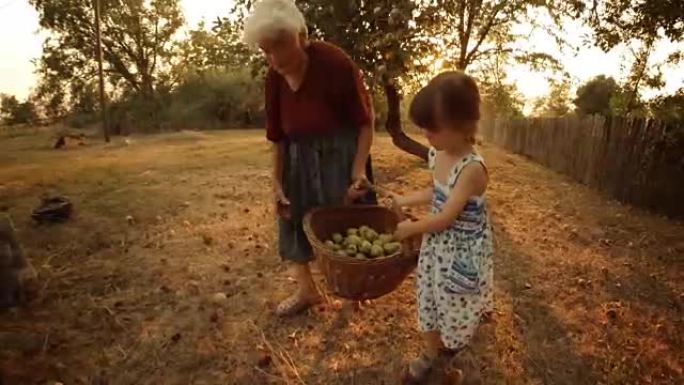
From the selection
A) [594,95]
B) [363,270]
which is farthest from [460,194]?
[594,95]

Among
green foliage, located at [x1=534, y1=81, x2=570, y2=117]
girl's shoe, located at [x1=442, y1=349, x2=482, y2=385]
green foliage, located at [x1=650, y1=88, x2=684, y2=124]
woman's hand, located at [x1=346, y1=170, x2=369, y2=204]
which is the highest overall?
green foliage, located at [x1=534, y1=81, x2=570, y2=117]

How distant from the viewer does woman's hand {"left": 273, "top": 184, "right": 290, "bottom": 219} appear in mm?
3242

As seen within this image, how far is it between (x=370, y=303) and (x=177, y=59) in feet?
105

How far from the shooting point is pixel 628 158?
7.86m

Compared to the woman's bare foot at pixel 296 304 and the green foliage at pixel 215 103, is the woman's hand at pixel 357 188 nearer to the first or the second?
the woman's bare foot at pixel 296 304

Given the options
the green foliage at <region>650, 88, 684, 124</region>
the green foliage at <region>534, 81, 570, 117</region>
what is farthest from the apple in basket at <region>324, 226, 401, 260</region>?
the green foliage at <region>534, 81, 570, 117</region>

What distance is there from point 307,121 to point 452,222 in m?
1.23

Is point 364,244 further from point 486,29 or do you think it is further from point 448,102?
point 486,29

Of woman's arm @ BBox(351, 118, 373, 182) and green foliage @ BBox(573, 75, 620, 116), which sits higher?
green foliage @ BBox(573, 75, 620, 116)

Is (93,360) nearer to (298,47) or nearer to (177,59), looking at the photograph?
(298,47)

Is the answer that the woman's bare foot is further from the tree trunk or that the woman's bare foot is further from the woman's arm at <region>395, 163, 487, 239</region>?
the tree trunk

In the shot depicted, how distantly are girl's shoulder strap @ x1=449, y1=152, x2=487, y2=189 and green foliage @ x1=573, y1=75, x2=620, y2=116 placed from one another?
971 inches

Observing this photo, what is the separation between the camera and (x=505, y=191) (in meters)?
8.79

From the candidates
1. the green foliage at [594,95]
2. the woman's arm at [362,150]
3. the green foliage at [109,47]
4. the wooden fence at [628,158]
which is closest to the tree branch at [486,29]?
the wooden fence at [628,158]
